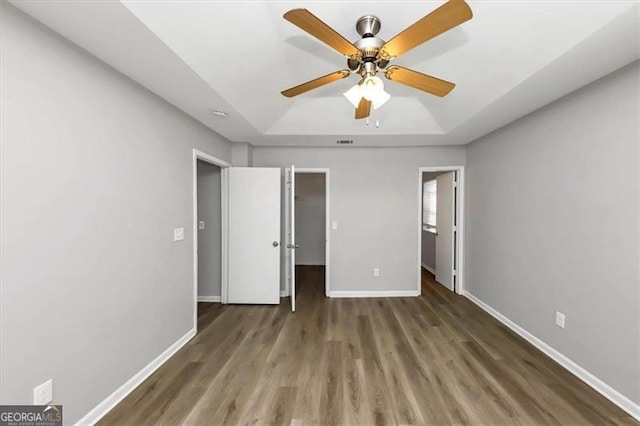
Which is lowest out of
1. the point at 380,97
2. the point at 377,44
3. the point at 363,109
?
the point at 380,97

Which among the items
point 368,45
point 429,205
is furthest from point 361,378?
point 429,205

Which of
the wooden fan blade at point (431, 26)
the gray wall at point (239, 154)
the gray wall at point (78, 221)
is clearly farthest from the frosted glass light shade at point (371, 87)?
the gray wall at point (239, 154)

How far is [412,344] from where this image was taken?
8.78 feet

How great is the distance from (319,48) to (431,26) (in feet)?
3.43

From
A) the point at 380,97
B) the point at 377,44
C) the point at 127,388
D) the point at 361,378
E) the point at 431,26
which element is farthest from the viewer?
the point at 361,378

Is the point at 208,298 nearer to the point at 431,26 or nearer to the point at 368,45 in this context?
the point at 368,45

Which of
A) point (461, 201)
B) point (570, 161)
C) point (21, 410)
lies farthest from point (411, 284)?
point (21, 410)

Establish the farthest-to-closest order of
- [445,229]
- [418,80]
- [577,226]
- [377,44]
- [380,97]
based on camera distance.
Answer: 1. [445,229]
2. [577,226]
3. [418,80]
4. [380,97]
5. [377,44]

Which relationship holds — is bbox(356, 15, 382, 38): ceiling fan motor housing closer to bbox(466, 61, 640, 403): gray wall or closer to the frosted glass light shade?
the frosted glass light shade

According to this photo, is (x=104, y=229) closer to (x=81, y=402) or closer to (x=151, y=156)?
(x=151, y=156)

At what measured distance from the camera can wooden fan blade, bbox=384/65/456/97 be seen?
1548 millimetres

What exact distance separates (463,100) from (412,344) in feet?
8.22

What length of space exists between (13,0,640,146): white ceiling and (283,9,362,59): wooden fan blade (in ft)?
1.46

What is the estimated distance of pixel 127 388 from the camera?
1.98m
